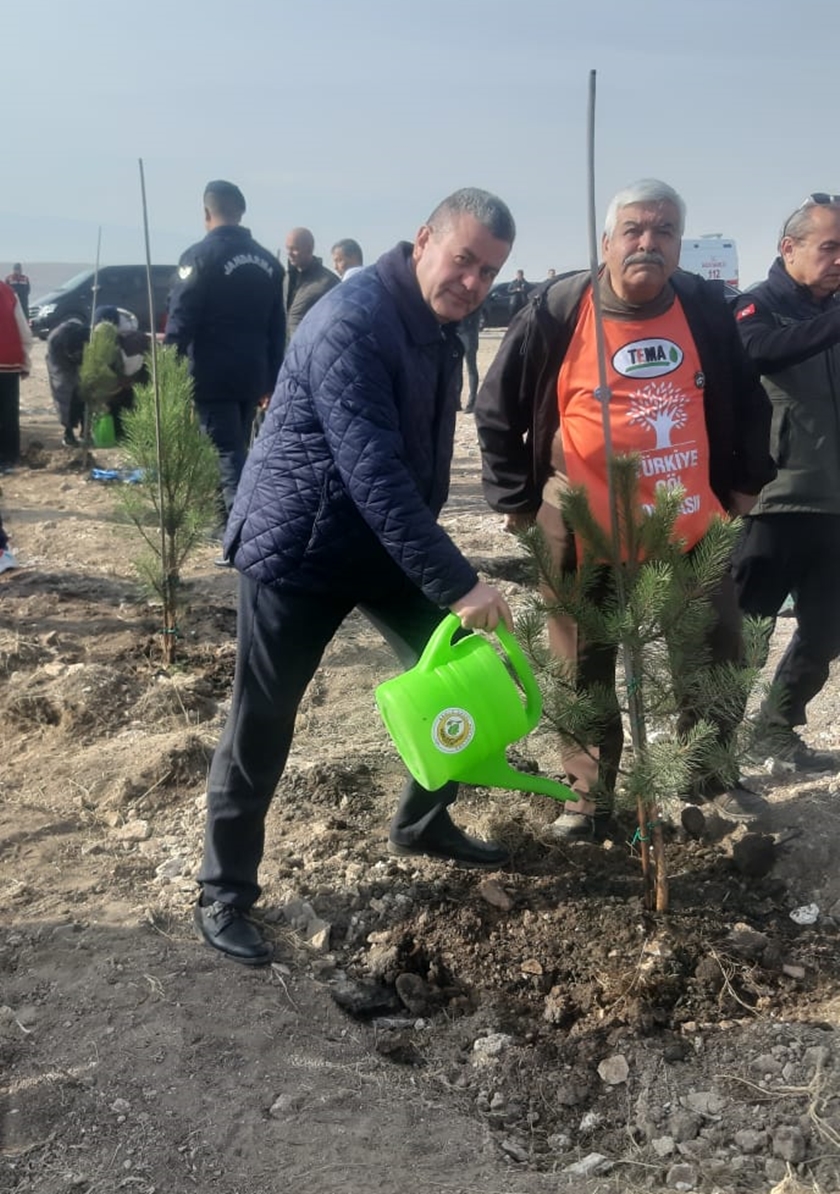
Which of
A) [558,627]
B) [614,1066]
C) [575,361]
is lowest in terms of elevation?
[614,1066]

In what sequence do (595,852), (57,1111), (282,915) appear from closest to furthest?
(57,1111)
(282,915)
(595,852)

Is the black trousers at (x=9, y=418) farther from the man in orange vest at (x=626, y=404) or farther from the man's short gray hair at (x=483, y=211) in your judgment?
the man's short gray hair at (x=483, y=211)

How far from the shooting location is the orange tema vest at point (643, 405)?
9.76 feet

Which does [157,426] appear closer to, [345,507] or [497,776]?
[345,507]

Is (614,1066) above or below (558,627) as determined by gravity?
below

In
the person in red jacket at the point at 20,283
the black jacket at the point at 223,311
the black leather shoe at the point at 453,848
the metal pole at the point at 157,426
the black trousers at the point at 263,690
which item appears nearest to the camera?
the black trousers at the point at 263,690

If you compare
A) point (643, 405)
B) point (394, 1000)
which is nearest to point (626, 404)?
point (643, 405)

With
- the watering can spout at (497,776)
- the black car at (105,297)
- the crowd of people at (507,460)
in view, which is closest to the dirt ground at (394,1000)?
the crowd of people at (507,460)

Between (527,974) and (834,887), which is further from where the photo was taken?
(834,887)

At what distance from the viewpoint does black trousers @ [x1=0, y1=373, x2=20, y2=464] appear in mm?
9219

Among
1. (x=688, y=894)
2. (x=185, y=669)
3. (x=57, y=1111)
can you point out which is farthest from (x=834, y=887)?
(x=185, y=669)

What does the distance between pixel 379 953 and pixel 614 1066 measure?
2.27 feet

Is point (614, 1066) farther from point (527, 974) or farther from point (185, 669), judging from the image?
point (185, 669)

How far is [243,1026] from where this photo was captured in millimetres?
2633
